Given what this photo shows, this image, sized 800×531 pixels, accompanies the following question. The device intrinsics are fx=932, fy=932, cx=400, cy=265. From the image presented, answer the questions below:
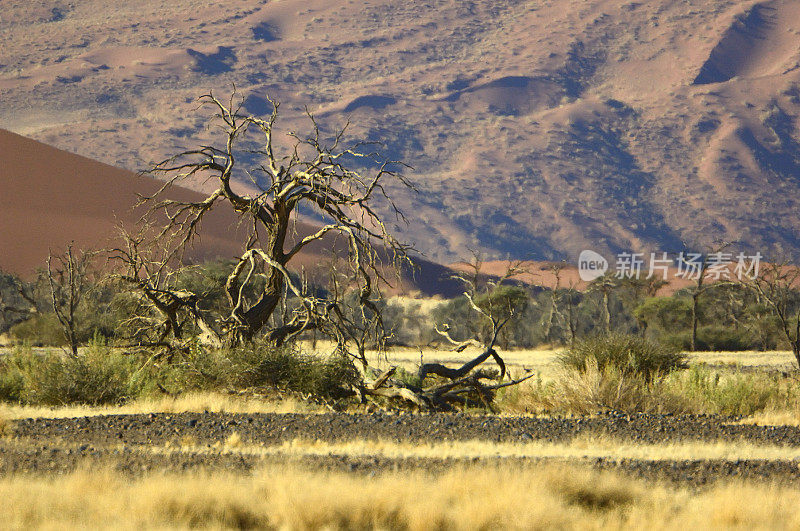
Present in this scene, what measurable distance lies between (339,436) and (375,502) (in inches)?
154

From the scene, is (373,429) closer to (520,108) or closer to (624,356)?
(624,356)

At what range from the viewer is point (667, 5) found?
644 feet

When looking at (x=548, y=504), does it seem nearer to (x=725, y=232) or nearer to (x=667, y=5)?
(x=725, y=232)

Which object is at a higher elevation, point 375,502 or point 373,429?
point 375,502

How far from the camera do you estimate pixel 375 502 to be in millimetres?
6633

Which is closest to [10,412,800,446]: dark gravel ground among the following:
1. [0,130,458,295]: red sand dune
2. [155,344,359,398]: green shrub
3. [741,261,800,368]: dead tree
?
[155,344,359,398]: green shrub

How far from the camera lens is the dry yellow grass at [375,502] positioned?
6.30 metres

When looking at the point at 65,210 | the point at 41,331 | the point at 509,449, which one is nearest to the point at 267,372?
the point at 509,449

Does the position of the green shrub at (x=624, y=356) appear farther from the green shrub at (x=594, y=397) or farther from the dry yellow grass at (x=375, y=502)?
the dry yellow grass at (x=375, y=502)

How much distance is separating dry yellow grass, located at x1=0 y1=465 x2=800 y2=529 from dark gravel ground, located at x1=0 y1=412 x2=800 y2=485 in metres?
0.78

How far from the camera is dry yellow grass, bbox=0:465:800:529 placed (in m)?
6.30

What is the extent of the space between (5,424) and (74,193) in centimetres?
6486

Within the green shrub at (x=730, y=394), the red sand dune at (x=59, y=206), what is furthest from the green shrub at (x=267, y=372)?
the red sand dune at (x=59, y=206)

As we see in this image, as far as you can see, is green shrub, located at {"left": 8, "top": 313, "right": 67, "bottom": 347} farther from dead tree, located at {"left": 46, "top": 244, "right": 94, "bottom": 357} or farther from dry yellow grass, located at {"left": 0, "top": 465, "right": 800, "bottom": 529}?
dry yellow grass, located at {"left": 0, "top": 465, "right": 800, "bottom": 529}
